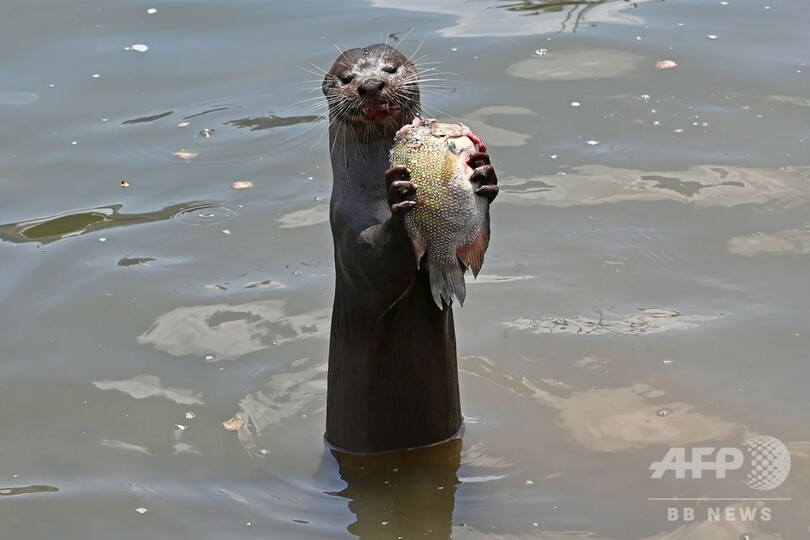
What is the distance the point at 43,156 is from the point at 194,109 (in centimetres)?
112

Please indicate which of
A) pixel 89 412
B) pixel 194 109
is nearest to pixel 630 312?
pixel 89 412

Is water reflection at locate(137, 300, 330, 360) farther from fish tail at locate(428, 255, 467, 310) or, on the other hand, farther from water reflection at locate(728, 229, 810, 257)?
water reflection at locate(728, 229, 810, 257)

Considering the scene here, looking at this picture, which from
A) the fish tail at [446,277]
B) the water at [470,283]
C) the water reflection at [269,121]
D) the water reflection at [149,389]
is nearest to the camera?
the fish tail at [446,277]

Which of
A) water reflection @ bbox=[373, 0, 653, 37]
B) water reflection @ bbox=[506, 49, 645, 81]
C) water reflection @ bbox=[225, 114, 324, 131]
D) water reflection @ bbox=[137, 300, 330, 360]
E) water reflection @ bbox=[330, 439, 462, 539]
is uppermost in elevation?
water reflection @ bbox=[373, 0, 653, 37]

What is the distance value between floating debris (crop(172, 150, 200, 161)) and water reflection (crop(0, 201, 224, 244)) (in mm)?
577

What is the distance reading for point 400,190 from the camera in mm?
4945

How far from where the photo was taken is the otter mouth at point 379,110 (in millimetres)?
5434

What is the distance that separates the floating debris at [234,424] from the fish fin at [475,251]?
181cm

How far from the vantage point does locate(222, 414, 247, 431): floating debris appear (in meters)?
6.40

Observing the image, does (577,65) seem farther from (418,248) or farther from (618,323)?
(418,248)

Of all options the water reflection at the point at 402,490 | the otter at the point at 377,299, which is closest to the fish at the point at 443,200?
the otter at the point at 377,299

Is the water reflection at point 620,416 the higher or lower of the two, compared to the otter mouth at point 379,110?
lower

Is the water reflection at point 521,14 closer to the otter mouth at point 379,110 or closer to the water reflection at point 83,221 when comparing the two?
the water reflection at point 83,221

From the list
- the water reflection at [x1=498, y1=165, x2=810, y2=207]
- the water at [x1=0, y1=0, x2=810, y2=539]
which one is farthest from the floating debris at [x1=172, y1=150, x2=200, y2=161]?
the water reflection at [x1=498, y1=165, x2=810, y2=207]
